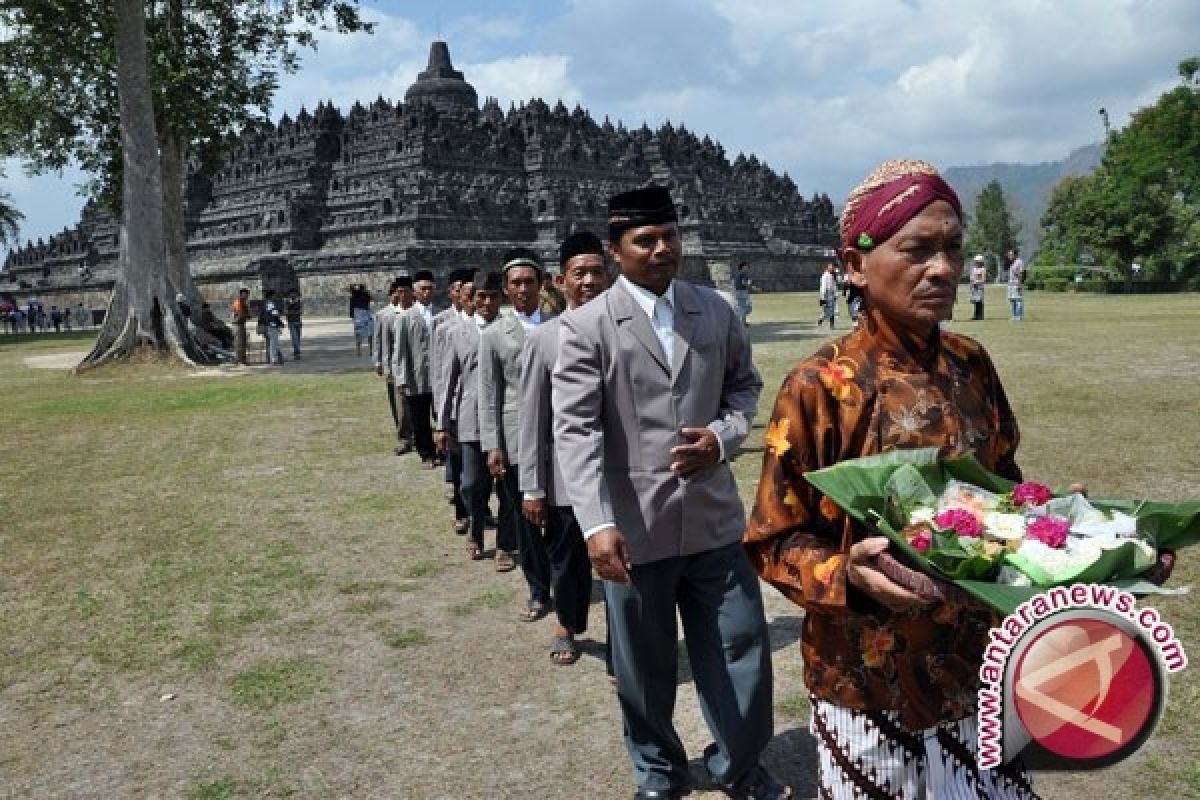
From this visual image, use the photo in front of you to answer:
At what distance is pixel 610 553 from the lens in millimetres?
2902

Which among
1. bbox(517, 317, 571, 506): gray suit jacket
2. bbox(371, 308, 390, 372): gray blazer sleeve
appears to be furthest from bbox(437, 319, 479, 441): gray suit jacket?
bbox(371, 308, 390, 372): gray blazer sleeve

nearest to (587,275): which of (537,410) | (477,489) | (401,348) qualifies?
(537,410)

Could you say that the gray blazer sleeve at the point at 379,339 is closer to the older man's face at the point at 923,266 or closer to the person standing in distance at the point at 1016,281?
the older man's face at the point at 923,266

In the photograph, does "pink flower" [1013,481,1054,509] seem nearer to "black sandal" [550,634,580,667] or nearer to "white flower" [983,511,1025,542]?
"white flower" [983,511,1025,542]

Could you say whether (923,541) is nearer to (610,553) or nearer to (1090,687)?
(1090,687)

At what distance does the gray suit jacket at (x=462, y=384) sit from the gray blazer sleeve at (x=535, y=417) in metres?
1.65

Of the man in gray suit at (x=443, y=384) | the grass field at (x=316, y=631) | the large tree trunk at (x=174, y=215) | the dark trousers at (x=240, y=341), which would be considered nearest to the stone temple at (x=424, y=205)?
the large tree trunk at (x=174, y=215)

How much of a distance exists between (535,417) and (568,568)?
2.91ft

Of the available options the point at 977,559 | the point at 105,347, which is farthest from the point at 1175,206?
the point at 977,559

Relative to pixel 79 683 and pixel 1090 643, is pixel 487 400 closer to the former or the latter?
pixel 79 683

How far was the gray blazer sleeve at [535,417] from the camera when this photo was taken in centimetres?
414

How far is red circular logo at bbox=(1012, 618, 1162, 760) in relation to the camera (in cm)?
154

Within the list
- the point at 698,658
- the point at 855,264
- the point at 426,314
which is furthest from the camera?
the point at 426,314

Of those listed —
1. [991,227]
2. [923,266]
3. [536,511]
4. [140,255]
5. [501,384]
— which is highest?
[991,227]
